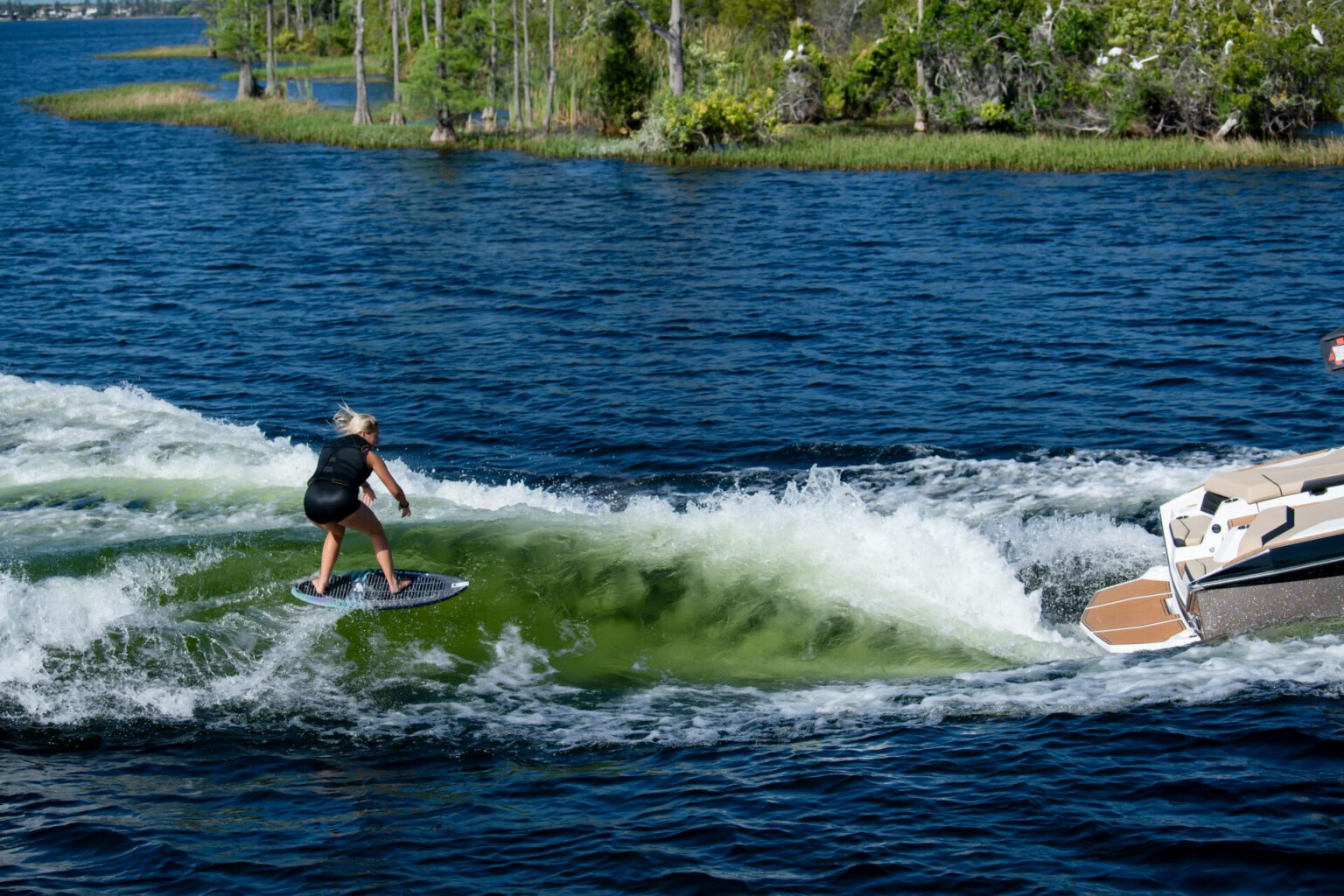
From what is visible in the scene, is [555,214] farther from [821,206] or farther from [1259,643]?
[1259,643]

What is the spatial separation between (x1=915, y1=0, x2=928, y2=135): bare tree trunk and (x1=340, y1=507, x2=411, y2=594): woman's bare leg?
42124 mm

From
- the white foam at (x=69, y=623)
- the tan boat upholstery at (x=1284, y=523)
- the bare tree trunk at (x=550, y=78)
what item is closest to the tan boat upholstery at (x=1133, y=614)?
the tan boat upholstery at (x=1284, y=523)

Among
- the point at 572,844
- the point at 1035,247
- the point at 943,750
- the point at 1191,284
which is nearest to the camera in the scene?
the point at 572,844

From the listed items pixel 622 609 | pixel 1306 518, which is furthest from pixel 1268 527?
pixel 622 609

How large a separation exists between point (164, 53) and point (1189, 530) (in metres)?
145

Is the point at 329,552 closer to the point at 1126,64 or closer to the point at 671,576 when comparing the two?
the point at 671,576

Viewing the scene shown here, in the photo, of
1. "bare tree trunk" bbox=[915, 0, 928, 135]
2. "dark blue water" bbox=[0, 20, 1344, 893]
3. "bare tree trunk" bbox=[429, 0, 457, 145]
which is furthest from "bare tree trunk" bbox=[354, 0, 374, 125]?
"dark blue water" bbox=[0, 20, 1344, 893]

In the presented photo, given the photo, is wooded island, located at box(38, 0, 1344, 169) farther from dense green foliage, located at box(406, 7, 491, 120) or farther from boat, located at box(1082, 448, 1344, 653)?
boat, located at box(1082, 448, 1344, 653)

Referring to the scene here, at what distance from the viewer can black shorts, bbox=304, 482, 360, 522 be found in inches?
509

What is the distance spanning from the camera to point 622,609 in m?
15.2

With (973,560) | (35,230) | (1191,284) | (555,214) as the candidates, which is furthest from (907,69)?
(973,560)

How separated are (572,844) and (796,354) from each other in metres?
15.7

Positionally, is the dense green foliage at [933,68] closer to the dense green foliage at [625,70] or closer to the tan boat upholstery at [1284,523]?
the dense green foliage at [625,70]

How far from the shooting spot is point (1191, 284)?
94.3 ft
